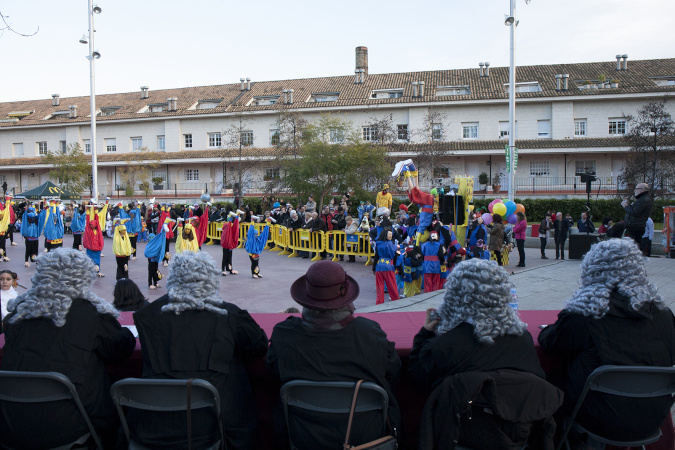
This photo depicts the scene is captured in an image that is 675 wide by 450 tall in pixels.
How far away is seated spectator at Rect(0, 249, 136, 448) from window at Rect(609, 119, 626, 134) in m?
39.6

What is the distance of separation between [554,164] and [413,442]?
3745 centimetres

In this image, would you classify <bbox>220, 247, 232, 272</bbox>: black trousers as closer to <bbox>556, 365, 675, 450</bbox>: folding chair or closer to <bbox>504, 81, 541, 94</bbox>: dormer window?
<bbox>556, 365, 675, 450</bbox>: folding chair

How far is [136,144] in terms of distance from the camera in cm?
4475

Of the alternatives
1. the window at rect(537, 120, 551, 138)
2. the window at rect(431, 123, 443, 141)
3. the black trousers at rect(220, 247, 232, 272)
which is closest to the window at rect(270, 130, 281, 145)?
the window at rect(431, 123, 443, 141)

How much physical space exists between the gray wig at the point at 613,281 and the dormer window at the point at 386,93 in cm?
3893

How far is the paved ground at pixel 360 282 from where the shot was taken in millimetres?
8977

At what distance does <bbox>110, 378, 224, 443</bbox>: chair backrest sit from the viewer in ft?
8.71

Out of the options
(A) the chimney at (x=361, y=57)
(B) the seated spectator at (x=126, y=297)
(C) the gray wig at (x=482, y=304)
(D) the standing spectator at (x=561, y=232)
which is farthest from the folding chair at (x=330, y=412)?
(A) the chimney at (x=361, y=57)

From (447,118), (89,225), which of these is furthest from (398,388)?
(447,118)

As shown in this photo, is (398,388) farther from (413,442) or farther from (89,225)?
(89,225)

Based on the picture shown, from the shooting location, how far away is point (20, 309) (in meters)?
2.94

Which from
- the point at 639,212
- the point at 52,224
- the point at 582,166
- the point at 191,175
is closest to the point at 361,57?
the point at 191,175

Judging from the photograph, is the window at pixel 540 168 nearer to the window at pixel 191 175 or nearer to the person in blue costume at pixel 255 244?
the window at pixel 191 175

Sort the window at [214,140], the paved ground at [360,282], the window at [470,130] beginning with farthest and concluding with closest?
the window at [214,140] < the window at [470,130] < the paved ground at [360,282]
